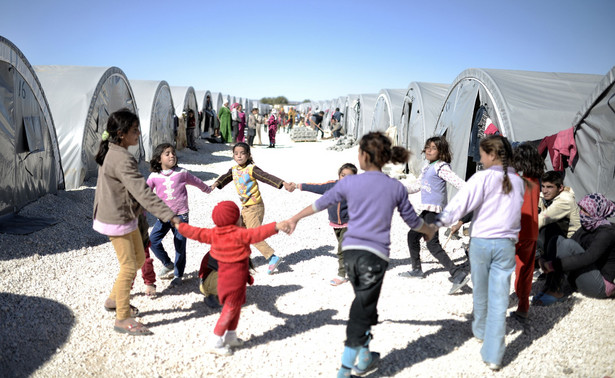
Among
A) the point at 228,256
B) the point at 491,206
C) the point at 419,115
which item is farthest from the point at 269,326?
the point at 419,115

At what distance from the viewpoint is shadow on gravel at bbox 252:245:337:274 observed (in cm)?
553

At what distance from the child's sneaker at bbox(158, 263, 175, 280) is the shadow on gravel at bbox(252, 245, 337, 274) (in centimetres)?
116

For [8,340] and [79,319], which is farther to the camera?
[79,319]

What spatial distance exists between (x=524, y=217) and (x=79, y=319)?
4547 millimetres

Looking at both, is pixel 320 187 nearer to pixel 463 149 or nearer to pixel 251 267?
pixel 251 267

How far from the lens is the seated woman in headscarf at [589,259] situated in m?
4.09

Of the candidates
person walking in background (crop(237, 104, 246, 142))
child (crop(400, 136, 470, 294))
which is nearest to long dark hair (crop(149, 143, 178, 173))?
child (crop(400, 136, 470, 294))

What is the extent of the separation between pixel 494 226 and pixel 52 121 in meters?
9.23

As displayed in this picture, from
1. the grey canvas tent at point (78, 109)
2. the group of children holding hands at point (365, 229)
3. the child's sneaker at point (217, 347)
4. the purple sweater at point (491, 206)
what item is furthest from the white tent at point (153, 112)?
the purple sweater at point (491, 206)

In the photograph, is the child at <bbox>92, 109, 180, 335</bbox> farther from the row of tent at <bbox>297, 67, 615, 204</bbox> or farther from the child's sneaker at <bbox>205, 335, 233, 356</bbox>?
the row of tent at <bbox>297, 67, 615, 204</bbox>

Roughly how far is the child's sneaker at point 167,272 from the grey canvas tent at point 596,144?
587 centimetres

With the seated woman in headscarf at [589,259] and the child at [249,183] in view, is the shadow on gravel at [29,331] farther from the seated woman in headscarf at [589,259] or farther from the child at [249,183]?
the seated woman in headscarf at [589,259]

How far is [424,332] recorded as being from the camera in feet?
12.4

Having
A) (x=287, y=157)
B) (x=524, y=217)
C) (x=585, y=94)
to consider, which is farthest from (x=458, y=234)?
(x=287, y=157)
